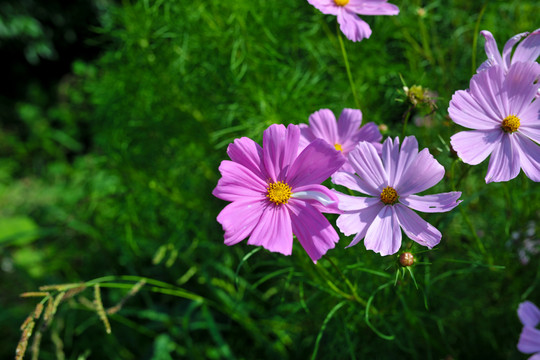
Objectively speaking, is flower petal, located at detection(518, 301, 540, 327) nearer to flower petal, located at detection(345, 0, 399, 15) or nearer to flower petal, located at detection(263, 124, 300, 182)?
flower petal, located at detection(263, 124, 300, 182)

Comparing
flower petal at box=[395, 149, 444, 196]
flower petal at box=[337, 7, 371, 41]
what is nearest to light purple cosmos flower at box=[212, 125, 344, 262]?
flower petal at box=[395, 149, 444, 196]

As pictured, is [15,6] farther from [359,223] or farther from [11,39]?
[359,223]

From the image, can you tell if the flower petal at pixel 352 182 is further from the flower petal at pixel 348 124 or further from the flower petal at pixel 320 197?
the flower petal at pixel 348 124

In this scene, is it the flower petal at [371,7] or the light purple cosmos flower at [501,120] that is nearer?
the light purple cosmos flower at [501,120]

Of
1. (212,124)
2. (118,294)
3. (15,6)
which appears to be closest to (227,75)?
(212,124)

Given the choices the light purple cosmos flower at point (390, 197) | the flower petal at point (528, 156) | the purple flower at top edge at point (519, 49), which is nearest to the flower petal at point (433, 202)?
the light purple cosmos flower at point (390, 197)

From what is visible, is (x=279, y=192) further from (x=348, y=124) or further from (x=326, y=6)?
(x=326, y=6)

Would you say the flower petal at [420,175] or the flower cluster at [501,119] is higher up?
the flower cluster at [501,119]

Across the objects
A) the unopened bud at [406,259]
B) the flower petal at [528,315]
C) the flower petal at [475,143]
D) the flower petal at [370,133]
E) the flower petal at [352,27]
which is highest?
the flower petal at [352,27]

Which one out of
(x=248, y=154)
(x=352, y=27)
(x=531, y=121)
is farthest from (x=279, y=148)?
(x=531, y=121)
